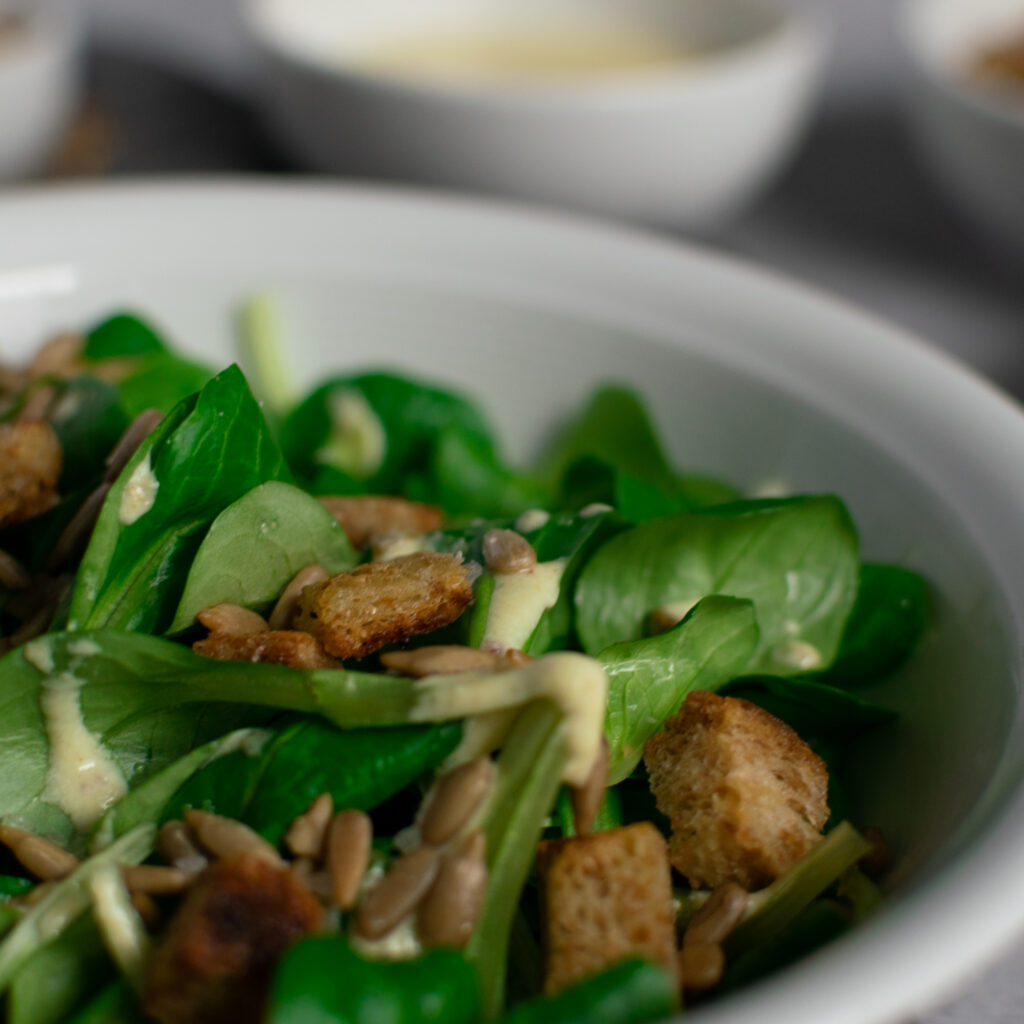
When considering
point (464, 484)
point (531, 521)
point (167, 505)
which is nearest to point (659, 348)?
point (464, 484)

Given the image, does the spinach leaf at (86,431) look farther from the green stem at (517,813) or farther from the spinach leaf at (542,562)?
the green stem at (517,813)

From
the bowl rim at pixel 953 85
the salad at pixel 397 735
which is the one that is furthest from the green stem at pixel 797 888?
the bowl rim at pixel 953 85

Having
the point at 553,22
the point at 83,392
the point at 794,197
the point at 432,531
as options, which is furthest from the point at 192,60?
the point at 432,531

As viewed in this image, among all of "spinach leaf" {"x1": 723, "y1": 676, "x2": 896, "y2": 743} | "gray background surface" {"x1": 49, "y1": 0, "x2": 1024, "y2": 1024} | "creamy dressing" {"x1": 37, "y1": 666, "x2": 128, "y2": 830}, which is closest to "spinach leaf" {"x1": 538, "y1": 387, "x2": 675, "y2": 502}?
"spinach leaf" {"x1": 723, "y1": 676, "x2": 896, "y2": 743}

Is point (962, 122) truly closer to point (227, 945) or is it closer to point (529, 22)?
point (529, 22)

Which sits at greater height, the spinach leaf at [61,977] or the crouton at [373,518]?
the crouton at [373,518]

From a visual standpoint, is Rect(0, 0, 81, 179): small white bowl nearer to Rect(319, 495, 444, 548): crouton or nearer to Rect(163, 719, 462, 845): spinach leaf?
Rect(319, 495, 444, 548): crouton

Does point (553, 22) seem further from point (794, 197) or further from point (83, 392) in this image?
point (83, 392)
